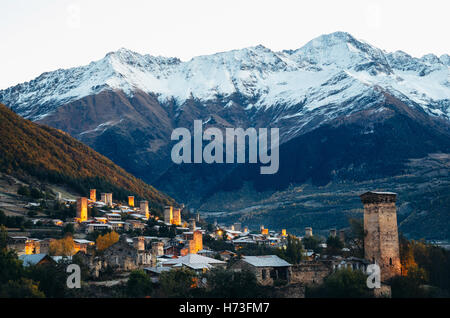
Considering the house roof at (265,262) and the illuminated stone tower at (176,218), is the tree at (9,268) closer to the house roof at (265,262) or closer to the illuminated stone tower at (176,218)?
the house roof at (265,262)

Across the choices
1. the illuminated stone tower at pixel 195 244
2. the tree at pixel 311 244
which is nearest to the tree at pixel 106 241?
the illuminated stone tower at pixel 195 244

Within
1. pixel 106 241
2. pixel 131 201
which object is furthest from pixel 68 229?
pixel 131 201

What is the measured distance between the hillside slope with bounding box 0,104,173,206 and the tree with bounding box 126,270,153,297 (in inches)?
3330

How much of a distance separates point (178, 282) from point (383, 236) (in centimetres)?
1847

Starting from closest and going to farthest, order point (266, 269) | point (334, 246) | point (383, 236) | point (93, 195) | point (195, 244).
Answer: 1. point (266, 269)
2. point (383, 236)
3. point (334, 246)
4. point (195, 244)
5. point (93, 195)

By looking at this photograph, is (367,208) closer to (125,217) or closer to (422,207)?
(125,217)

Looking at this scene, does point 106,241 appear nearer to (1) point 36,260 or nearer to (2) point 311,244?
(1) point 36,260

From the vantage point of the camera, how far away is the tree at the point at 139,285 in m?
54.8

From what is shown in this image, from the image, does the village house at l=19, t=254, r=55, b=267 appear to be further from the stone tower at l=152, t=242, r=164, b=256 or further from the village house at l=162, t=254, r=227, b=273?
the stone tower at l=152, t=242, r=164, b=256

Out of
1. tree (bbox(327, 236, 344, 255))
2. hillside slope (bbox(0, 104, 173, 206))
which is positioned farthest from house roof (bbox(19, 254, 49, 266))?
hillside slope (bbox(0, 104, 173, 206))

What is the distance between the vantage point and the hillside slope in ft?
477

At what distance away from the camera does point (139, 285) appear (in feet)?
183

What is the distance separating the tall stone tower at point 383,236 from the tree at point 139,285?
1965 cm
